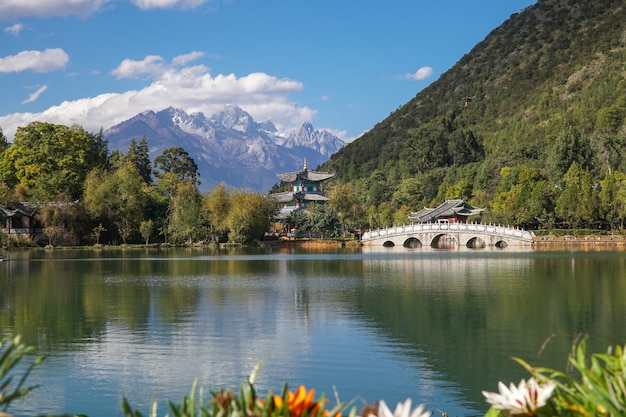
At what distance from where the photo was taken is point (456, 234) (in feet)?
171

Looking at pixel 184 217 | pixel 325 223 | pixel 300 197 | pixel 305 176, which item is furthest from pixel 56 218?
pixel 305 176

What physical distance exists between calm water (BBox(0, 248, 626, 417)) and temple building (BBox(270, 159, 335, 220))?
37.3 meters

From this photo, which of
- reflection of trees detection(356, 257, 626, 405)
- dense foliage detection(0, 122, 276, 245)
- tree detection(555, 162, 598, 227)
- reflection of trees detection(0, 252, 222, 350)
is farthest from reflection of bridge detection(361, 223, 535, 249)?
reflection of trees detection(0, 252, 222, 350)

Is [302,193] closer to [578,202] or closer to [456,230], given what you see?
[456,230]

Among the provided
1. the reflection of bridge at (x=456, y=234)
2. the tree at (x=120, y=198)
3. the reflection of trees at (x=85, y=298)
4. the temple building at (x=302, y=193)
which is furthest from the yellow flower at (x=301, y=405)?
the temple building at (x=302, y=193)

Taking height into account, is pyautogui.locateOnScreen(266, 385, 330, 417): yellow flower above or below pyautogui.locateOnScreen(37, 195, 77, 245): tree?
below

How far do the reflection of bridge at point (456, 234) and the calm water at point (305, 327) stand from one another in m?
17.0

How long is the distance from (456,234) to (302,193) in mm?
20658

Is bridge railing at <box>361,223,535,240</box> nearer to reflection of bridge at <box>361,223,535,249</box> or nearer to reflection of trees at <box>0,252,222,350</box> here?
reflection of bridge at <box>361,223,535,249</box>

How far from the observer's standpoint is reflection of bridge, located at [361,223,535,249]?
160 ft

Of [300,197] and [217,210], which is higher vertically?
[300,197]

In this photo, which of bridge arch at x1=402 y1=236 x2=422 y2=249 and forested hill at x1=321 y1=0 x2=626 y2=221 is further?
forested hill at x1=321 y1=0 x2=626 y2=221

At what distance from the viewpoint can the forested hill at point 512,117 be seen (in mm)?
67500

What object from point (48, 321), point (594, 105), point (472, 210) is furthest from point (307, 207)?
point (48, 321)
